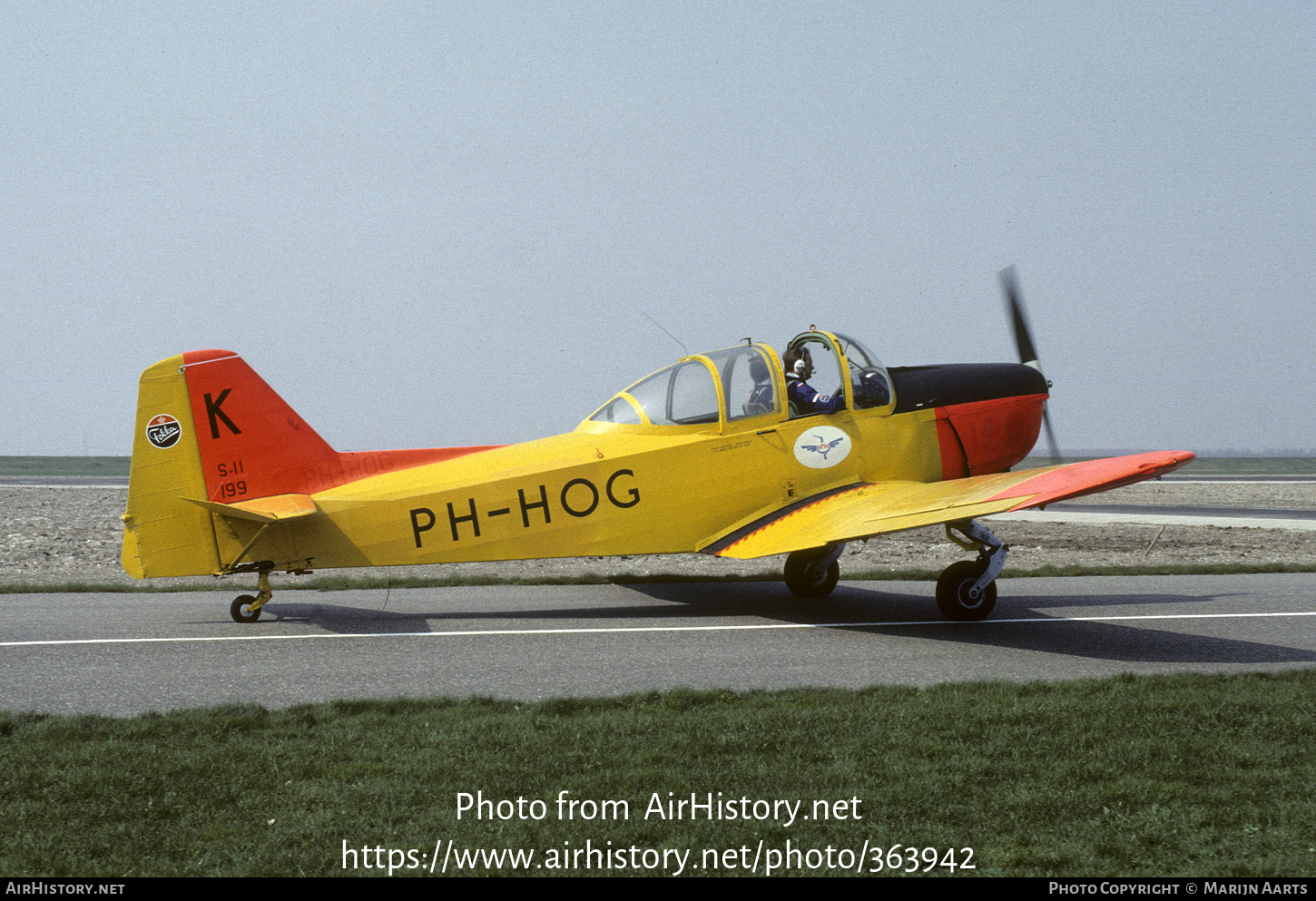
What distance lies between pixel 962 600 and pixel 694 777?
6067 mm

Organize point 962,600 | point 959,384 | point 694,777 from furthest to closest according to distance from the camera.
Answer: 1. point 959,384
2. point 962,600
3. point 694,777

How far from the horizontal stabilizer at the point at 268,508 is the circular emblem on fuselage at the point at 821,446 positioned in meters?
5.14

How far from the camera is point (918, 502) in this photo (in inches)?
377

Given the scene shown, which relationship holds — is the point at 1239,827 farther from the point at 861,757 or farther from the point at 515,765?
the point at 515,765

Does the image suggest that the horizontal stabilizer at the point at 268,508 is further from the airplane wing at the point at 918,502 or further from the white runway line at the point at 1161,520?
the white runway line at the point at 1161,520

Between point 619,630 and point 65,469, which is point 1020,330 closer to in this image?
point 619,630

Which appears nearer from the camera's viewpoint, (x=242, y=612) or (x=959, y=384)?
(x=242, y=612)

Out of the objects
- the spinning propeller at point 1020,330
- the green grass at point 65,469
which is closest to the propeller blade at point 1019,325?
the spinning propeller at point 1020,330

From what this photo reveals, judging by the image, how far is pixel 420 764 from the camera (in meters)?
4.95

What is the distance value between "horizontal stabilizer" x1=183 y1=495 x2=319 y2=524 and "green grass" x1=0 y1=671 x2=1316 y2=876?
10.7 ft

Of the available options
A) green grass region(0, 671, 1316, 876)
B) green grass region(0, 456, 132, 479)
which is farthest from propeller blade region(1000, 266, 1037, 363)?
green grass region(0, 456, 132, 479)

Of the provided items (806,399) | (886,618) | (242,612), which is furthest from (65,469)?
(886,618)

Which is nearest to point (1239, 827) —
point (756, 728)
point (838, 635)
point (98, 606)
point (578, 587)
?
point (756, 728)

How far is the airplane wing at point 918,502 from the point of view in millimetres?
8219
